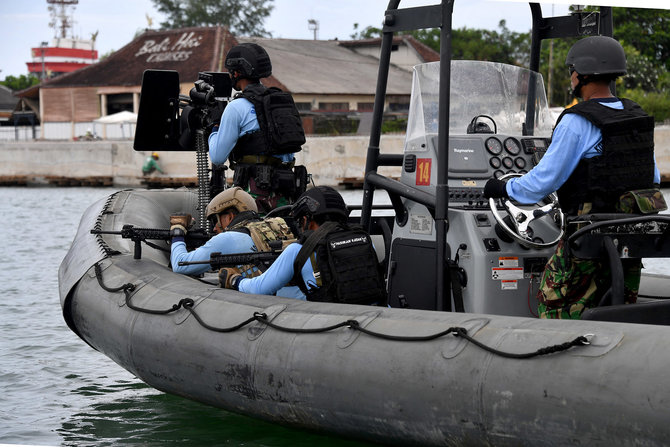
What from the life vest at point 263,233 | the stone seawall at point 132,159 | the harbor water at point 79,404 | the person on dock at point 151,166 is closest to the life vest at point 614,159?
the harbor water at point 79,404

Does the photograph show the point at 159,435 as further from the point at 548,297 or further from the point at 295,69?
the point at 295,69

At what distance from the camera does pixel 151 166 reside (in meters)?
37.0

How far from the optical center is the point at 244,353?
4.85 metres

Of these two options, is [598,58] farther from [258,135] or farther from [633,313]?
[258,135]

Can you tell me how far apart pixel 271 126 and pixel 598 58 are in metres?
2.73

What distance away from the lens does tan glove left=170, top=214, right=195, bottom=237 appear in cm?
616

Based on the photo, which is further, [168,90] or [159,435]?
[168,90]

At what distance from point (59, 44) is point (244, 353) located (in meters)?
120

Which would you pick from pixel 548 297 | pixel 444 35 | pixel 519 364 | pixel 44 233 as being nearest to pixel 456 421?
pixel 519 364

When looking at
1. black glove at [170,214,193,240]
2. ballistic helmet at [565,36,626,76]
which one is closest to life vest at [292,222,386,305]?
ballistic helmet at [565,36,626,76]

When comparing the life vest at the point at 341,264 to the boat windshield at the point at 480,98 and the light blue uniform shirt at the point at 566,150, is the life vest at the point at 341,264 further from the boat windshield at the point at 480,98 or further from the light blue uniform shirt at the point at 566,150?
the boat windshield at the point at 480,98

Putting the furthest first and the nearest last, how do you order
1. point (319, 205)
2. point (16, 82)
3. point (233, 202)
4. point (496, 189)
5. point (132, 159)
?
1. point (16, 82)
2. point (132, 159)
3. point (233, 202)
4. point (319, 205)
5. point (496, 189)

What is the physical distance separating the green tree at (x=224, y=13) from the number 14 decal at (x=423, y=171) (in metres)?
64.8

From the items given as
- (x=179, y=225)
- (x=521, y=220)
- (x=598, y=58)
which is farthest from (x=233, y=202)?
(x=598, y=58)
